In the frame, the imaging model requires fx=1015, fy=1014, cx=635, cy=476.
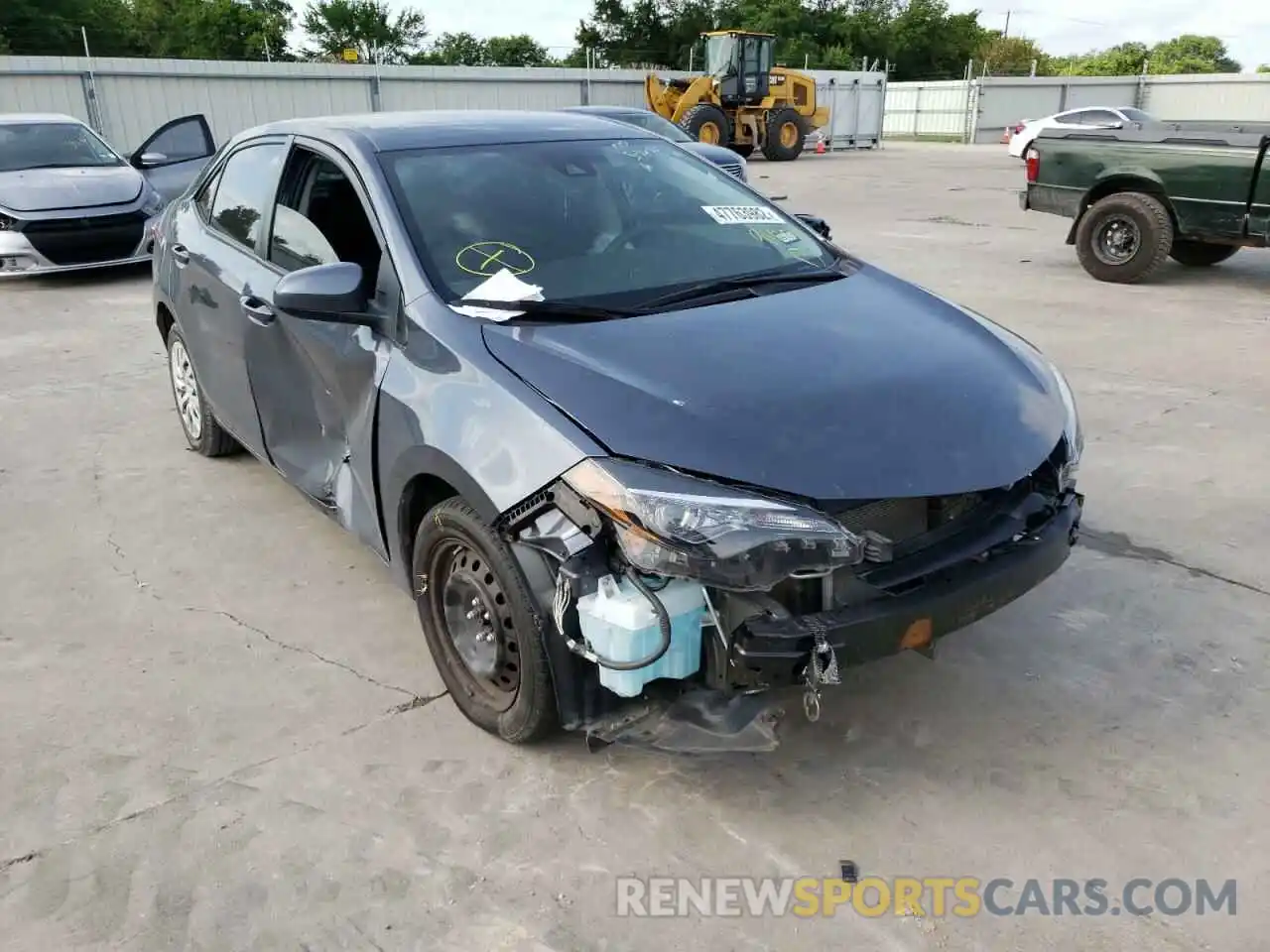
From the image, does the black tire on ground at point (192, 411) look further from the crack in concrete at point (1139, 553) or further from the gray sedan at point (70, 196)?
the gray sedan at point (70, 196)

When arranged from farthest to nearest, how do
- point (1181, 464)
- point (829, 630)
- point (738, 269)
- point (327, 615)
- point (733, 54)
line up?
point (733, 54) < point (1181, 464) < point (327, 615) < point (738, 269) < point (829, 630)

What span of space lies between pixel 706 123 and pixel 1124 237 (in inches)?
640

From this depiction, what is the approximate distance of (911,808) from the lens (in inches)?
103

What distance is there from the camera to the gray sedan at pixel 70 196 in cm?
939

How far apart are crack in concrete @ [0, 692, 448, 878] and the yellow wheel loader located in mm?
23116

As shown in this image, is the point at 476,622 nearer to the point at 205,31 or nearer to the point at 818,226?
the point at 818,226

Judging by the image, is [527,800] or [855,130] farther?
[855,130]

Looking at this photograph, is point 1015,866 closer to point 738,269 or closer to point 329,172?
point 738,269

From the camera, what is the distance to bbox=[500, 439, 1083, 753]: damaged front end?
2.27 metres

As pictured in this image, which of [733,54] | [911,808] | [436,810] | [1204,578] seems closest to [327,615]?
[436,810]

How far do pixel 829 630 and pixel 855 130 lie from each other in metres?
32.7

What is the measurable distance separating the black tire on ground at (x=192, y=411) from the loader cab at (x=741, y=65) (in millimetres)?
22284

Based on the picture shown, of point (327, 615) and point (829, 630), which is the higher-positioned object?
point (829, 630)

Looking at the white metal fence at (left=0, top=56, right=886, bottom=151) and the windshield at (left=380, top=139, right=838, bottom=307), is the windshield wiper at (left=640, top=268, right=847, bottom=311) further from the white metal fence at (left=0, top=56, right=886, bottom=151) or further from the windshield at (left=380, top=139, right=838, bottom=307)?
the white metal fence at (left=0, top=56, right=886, bottom=151)
